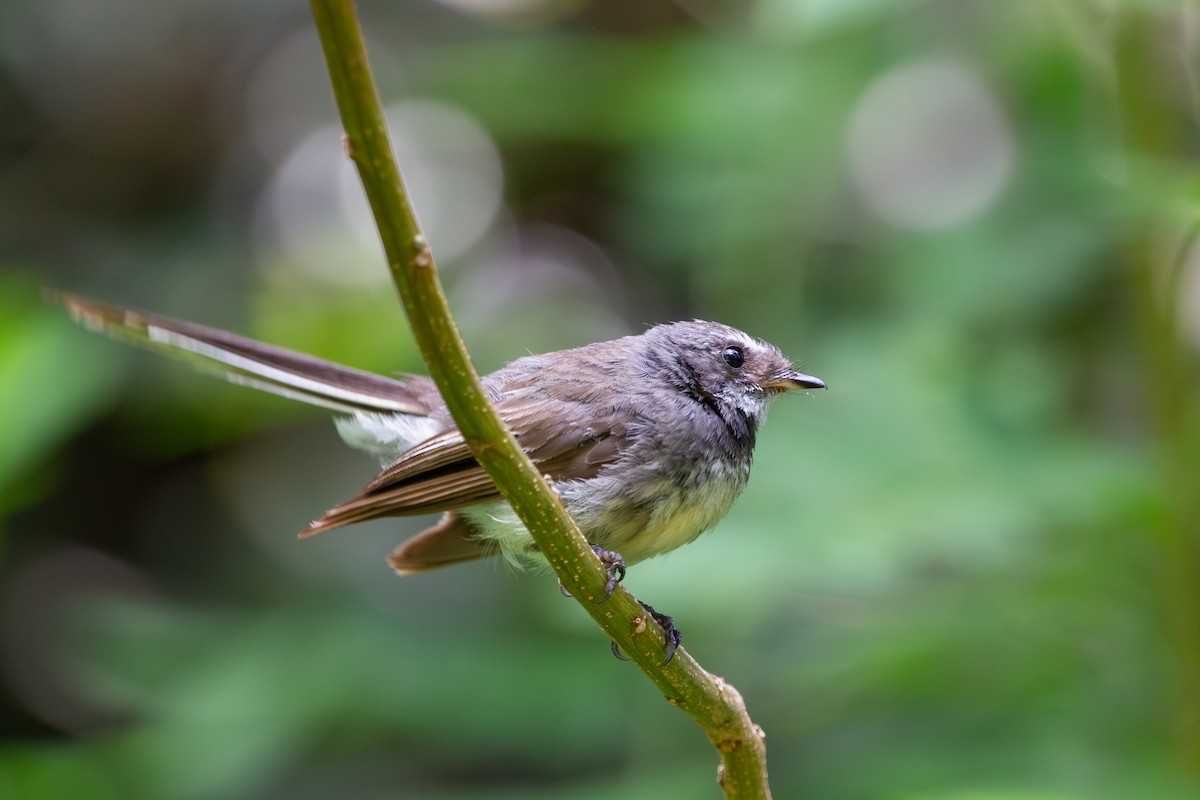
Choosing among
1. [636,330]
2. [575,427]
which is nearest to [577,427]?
[575,427]

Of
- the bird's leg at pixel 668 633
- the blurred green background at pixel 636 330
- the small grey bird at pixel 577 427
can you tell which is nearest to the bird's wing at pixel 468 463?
→ the small grey bird at pixel 577 427

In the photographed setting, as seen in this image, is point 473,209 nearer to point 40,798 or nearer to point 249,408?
point 249,408

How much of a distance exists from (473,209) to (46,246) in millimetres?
2294

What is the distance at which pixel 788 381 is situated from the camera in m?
3.37

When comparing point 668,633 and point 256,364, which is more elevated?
point 256,364

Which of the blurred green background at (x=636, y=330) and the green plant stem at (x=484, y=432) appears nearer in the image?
the green plant stem at (x=484, y=432)

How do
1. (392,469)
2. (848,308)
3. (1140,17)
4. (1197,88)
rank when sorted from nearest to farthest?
(392,469)
(1140,17)
(1197,88)
(848,308)

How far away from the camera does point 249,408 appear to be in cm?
514

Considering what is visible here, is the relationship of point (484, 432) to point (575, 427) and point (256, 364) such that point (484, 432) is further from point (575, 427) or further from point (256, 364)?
point (256, 364)

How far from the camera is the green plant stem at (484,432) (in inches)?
62.7

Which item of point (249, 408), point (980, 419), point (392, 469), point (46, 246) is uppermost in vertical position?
point (46, 246)

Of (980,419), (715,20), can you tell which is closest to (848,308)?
(980,419)

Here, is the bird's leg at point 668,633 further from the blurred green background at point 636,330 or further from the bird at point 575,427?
the blurred green background at point 636,330

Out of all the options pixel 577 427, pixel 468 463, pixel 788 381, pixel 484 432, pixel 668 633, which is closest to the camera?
pixel 484 432
